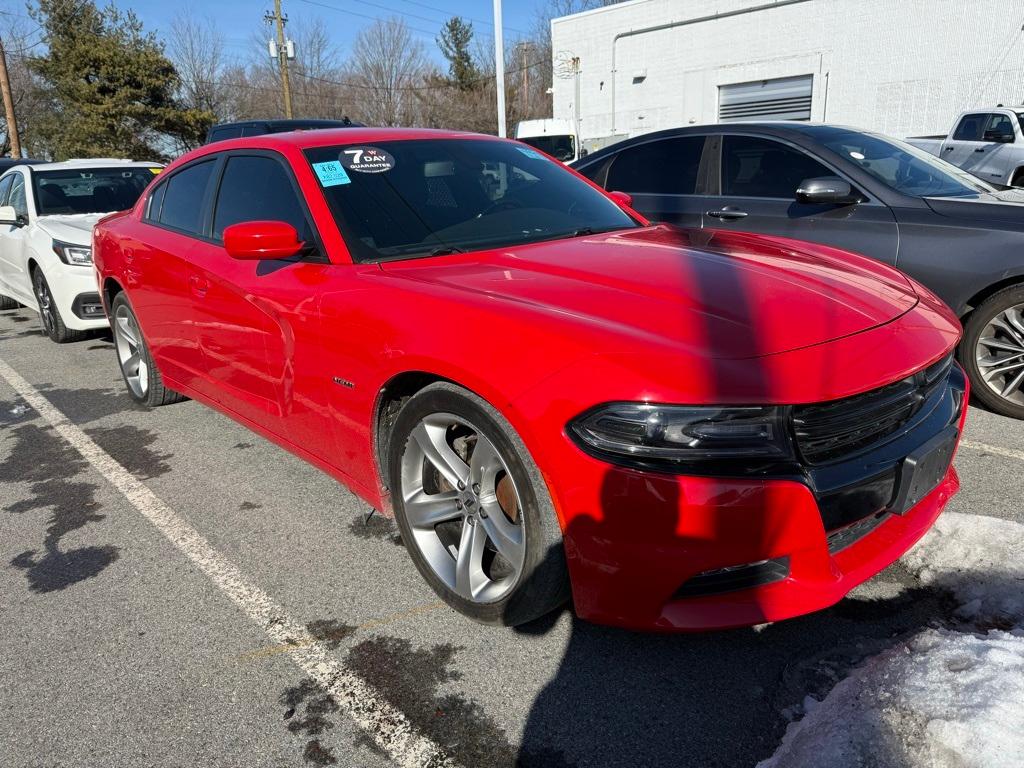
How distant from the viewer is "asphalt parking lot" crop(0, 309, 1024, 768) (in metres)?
2.02

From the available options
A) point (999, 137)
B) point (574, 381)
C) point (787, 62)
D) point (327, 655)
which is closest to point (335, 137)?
point (574, 381)

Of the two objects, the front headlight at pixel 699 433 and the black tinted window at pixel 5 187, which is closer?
the front headlight at pixel 699 433

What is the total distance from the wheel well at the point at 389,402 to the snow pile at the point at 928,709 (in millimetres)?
1405

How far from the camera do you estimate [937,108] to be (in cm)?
2048

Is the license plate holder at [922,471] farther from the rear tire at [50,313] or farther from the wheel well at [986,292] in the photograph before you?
the rear tire at [50,313]

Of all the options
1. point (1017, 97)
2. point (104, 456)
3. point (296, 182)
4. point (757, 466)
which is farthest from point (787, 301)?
point (1017, 97)

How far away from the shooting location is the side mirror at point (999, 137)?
10953 mm

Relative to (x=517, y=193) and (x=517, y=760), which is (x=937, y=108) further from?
(x=517, y=760)

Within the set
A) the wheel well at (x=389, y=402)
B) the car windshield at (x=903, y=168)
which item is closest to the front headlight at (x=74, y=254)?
the wheel well at (x=389, y=402)

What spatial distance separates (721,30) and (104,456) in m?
25.1

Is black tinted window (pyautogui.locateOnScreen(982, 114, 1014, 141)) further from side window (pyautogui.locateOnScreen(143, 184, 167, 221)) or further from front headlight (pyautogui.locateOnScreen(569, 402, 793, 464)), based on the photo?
front headlight (pyautogui.locateOnScreen(569, 402, 793, 464))

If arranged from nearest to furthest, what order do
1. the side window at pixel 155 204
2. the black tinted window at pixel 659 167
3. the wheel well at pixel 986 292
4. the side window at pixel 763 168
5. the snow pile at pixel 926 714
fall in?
the snow pile at pixel 926 714 < the wheel well at pixel 986 292 < the side window at pixel 155 204 < the side window at pixel 763 168 < the black tinted window at pixel 659 167

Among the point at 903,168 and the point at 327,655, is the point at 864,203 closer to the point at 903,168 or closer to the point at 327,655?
the point at 903,168

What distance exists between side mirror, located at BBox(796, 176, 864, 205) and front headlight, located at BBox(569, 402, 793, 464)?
2.97m
